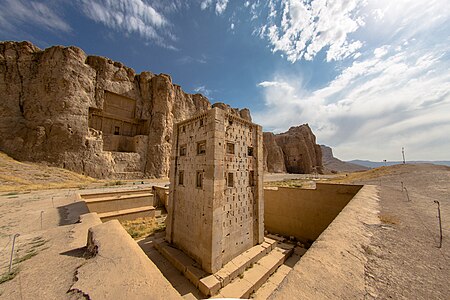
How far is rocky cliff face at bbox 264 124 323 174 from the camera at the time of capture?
6334 cm

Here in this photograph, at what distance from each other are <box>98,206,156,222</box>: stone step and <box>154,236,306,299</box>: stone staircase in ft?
15.9

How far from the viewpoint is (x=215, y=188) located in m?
9.08

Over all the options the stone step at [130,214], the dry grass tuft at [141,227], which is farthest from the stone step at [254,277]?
the stone step at [130,214]

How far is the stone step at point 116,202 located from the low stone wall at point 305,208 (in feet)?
41.7

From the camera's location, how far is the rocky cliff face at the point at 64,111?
27.2m

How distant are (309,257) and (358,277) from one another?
0.63 m

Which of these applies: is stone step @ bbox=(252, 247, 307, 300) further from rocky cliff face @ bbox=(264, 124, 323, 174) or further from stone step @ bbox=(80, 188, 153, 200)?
rocky cliff face @ bbox=(264, 124, 323, 174)

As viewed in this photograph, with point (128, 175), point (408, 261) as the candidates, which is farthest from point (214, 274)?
point (128, 175)

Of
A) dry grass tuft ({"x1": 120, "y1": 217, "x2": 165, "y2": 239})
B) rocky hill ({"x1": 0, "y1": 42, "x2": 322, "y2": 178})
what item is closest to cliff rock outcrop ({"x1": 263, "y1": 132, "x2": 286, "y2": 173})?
rocky hill ({"x1": 0, "y1": 42, "x2": 322, "y2": 178})

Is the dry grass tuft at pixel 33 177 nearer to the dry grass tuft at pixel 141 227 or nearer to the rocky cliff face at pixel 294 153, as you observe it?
the dry grass tuft at pixel 141 227

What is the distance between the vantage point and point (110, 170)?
31.4m

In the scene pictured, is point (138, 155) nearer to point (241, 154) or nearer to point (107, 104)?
point (107, 104)

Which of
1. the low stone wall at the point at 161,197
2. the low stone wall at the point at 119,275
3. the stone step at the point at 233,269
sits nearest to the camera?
the low stone wall at the point at 119,275

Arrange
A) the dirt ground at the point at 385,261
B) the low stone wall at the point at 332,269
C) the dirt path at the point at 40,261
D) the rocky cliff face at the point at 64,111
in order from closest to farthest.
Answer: the low stone wall at the point at 332,269 → the dirt ground at the point at 385,261 → the dirt path at the point at 40,261 → the rocky cliff face at the point at 64,111
